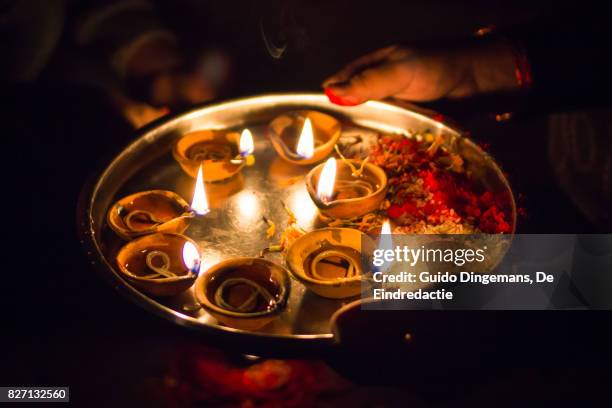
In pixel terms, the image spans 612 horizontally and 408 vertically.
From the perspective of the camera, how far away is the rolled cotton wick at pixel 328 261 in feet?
6.70

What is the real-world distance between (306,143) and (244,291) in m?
0.90

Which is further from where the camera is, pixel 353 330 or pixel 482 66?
pixel 482 66

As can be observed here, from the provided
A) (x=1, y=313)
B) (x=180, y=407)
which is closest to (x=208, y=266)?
(x=180, y=407)

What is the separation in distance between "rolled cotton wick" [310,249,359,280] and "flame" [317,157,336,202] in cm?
27

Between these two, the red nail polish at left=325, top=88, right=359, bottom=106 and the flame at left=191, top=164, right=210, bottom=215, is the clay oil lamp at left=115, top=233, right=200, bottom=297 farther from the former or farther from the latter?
the red nail polish at left=325, top=88, right=359, bottom=106

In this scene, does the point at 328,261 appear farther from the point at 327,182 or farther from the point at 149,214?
the point at 149,214

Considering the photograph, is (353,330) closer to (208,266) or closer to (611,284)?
(208,266)

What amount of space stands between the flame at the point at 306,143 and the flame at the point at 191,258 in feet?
2.66

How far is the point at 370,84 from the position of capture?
2.86 m

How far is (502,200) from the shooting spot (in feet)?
7.75

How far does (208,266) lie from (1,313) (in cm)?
207

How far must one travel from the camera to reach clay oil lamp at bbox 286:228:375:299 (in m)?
1.97

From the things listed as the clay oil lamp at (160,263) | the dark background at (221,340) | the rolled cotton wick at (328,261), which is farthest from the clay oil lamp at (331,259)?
the clay oil lamp at (160,263)

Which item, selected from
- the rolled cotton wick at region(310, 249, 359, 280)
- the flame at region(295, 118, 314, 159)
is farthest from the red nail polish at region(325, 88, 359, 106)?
the rolled cotton wick at region(310, 249, 359, 280)
